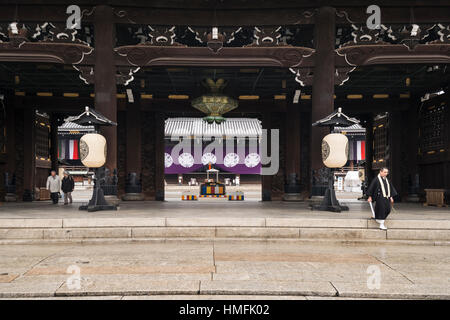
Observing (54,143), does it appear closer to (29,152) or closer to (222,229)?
(29,152)

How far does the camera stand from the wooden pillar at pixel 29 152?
1670cm

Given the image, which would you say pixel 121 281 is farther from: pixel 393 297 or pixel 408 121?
pixel 408 121

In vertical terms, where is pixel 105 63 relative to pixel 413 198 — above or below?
above

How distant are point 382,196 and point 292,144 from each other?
30.8 feet

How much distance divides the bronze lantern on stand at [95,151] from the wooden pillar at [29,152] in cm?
779

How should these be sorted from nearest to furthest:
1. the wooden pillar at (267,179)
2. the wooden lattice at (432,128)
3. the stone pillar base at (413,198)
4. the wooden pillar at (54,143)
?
the wooden lattice at (432,128) → the stone pillar base at (413,198) → the wooden pillar at (267,179) → the wooden pillar at (54,143)

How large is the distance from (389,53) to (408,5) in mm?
1509

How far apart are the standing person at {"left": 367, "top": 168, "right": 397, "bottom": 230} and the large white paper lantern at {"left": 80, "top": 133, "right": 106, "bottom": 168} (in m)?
6.88

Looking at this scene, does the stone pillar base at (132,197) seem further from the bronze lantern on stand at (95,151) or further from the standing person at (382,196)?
the standing person at (382,196)

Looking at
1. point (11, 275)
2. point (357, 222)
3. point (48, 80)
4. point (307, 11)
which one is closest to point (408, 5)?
point (307, 11)

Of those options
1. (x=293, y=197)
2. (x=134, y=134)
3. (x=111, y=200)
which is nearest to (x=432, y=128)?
(x=293, y=197)

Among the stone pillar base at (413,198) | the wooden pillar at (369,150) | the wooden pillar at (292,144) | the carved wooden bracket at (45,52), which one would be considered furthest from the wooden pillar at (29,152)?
the stone pillar base at (413,198)

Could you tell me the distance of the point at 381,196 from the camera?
8.27 metres

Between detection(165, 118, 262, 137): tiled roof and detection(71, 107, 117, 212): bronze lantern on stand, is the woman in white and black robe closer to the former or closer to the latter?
detection(71, 107, 117, 212): bronze lantern on stand
